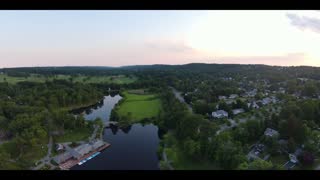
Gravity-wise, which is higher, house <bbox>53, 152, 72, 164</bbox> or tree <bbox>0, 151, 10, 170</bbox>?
tree <bbox>0, 151, 10, 170</bbox>

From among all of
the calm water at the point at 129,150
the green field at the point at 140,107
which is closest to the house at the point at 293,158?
the calm water at the point at 129,150

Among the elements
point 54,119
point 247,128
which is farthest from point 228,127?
point 54,119

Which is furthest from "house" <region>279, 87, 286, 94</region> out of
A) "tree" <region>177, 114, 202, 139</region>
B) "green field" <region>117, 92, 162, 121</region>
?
"tree" <region>177, 114, 202, 139</region>

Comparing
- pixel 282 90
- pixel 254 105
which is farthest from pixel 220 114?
pixel 282 90

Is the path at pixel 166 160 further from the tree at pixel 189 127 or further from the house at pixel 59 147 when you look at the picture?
the house at pixel 59 147

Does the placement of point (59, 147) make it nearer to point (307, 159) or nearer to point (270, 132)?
point (270, 132)

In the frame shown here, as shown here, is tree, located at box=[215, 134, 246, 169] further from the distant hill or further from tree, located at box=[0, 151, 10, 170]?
the distant hill
